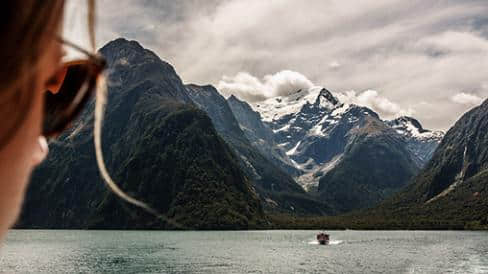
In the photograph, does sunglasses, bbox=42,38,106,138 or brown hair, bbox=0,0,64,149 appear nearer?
brown hair, bbox=0,0,64,149

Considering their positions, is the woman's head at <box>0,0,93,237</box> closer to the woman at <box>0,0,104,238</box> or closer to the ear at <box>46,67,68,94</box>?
the woman at <box>0,0,104,238</box>

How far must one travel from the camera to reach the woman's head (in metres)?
0.97

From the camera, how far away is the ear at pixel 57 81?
145cm

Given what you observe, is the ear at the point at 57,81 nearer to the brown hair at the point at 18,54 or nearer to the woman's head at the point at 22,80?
the woman's head at the point at 22,80

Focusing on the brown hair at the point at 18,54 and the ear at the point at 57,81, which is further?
the ear at the point at 57,81

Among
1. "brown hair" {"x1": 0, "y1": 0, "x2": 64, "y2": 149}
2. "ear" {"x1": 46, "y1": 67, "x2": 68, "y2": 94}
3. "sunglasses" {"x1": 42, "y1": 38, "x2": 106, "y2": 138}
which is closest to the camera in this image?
"brown hair" {"x1": 0, "y1": 0, "x2": 64, "y2": 149}

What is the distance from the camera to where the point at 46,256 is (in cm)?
16075

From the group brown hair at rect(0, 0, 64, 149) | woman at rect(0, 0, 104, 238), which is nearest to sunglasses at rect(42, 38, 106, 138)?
woman at rect(0, 0, 104, 238)

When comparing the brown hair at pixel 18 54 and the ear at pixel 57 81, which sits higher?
the ear at pixel 57 81

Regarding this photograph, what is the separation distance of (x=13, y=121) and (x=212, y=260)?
142546 millimetres

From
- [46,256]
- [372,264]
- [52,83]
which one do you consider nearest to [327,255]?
[372,264]

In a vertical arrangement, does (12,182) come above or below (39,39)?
below

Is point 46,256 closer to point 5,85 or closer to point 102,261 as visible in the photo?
point 102,261

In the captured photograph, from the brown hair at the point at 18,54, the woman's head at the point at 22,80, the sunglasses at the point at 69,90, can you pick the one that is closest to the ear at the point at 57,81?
the sunglasses at the point at 69,90
